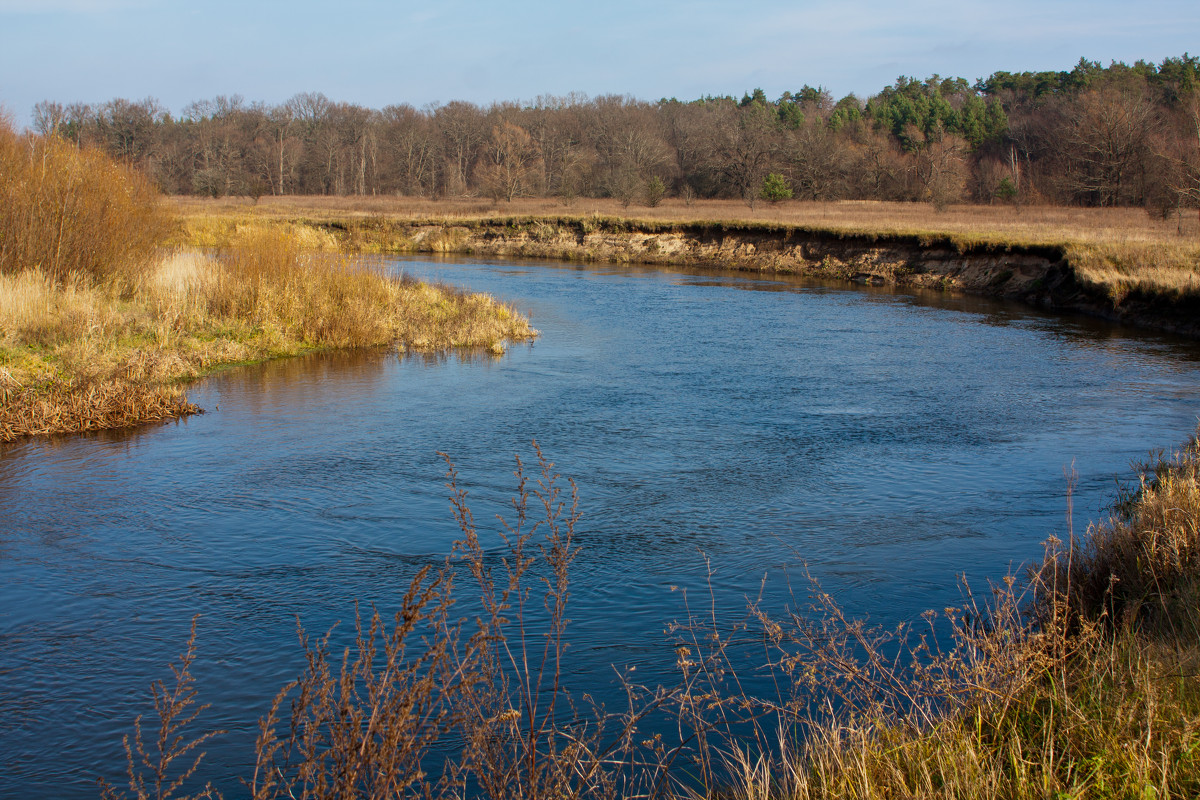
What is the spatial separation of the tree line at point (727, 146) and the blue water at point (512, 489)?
2896 cm

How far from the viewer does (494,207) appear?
210 ft

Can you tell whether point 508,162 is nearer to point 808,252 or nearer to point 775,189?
point 775,189

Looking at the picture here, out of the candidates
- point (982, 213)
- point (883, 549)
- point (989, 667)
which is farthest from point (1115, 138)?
point (989, 667)

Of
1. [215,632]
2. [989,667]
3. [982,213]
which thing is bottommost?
[215,632]

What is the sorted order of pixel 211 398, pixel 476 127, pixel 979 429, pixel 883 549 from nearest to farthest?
pixel 883 549, pixel 979 429, pixel 211 398, pixel 476 127

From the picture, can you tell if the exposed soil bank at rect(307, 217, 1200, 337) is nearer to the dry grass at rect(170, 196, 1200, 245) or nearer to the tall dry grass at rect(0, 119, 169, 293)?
the dry grass at rect(170, 196, 1200, 245)

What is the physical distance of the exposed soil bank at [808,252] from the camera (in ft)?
86.2

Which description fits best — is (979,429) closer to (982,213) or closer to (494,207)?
(982,213)

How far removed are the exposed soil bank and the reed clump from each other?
66.2 ft

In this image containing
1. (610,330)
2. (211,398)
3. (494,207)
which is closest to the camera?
(211,398)

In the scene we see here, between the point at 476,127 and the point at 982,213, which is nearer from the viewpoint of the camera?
the point at 982,213

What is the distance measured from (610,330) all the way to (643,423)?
1000cm

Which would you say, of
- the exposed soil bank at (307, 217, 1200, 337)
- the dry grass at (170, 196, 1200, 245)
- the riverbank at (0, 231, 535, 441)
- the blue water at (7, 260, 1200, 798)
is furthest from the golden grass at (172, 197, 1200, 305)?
the blue water at (7, 260, 1200, 798)

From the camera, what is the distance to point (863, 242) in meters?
38.9
